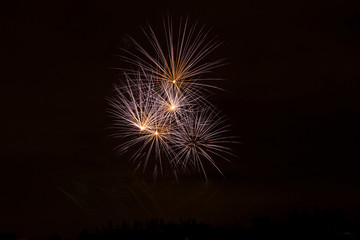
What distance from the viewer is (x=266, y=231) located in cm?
3278

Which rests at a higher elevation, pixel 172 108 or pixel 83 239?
pixel 172 108

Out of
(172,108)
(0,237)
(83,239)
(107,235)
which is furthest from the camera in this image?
(107,235)

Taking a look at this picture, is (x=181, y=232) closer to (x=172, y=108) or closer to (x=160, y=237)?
(x=160, y=237)

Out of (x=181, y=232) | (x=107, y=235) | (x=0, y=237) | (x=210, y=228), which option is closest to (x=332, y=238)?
(x=210, y=228)

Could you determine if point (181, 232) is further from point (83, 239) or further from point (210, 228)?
point (83, 239)

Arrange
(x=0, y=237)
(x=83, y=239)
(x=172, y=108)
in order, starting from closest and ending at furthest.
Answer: (x=172, y=108), (x=0, y=237), (x=83, y=239)

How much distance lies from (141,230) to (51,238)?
8.36 metres

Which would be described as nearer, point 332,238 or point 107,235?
point 332,238

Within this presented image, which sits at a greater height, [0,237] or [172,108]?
[172,108]

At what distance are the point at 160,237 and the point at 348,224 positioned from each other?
16.0 meters

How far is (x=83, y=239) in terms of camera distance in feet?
104

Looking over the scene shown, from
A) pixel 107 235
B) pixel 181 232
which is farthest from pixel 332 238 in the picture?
pixel 107 235

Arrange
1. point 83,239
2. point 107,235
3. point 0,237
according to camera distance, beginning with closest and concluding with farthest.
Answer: point 0,237
point 83,239
point 107,235

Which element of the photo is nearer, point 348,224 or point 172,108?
point 172,108
